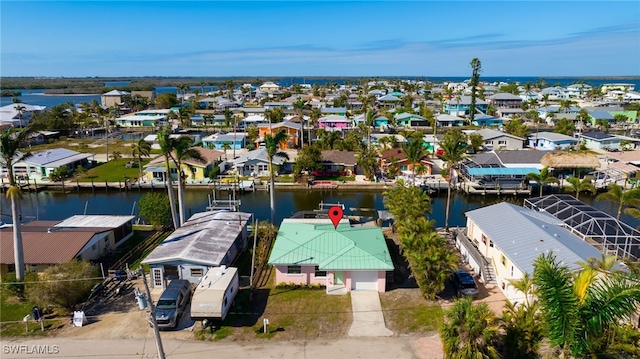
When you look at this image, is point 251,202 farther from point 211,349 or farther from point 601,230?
point 601,230

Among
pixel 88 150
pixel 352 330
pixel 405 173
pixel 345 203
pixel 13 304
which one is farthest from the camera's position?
pixel 88 150

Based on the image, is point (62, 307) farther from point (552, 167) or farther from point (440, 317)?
point (552, 167)

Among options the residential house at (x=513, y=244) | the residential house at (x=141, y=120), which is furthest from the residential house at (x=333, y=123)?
the residential house at (x=513, y=244)

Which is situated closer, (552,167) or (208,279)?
(208,279)

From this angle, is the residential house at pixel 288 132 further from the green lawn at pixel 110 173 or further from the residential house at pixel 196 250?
the residential house at pixel 196 250

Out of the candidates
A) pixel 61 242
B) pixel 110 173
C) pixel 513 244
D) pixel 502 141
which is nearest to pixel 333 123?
pixel 502 141

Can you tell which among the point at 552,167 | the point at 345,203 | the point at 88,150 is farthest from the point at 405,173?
the point at 88,150

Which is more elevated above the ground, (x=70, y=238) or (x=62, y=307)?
(x=70, y=238)
